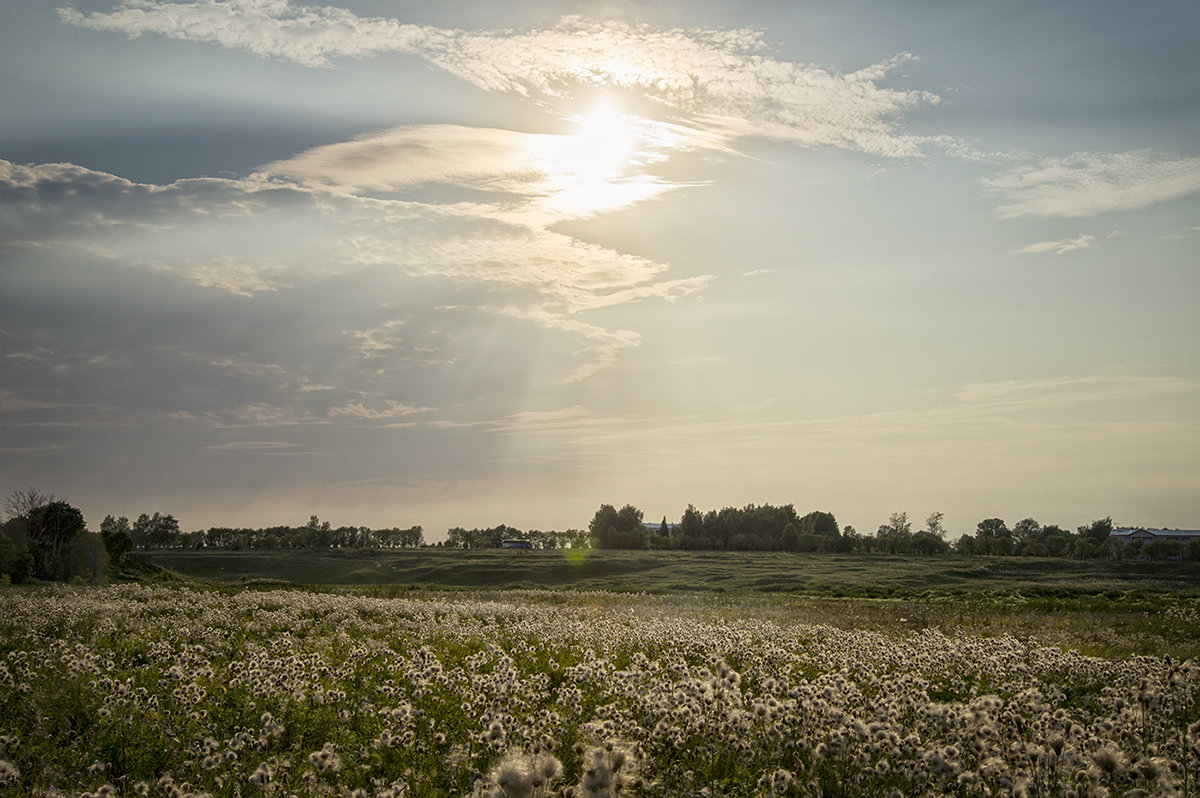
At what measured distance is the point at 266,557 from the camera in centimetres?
13725

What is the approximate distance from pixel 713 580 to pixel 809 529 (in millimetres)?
94666

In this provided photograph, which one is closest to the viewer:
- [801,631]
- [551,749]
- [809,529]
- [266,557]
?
[551,749]

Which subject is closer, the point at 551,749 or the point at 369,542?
the point at 551,749

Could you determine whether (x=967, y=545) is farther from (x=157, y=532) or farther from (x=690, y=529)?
(x=157, y=532)

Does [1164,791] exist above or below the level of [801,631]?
above

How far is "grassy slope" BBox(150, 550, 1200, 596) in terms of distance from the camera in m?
77.4

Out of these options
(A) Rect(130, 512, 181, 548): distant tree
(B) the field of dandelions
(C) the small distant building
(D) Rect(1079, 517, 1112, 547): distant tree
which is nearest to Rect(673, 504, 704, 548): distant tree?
(C) the small distant building

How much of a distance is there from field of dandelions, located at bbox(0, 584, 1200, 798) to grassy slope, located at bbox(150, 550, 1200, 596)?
56467mm

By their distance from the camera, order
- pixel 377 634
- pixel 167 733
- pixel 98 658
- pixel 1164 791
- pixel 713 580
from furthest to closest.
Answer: pixel 713 580 → pixel 377 634 → pixel 98 658 → pixel 167 733 → pixel 1164 791

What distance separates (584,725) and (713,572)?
95361 mm

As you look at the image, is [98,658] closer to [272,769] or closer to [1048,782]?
[272,769]

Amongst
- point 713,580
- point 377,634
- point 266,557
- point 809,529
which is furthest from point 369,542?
point 377,634

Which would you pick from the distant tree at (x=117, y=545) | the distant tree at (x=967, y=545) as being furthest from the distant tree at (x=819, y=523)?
the distant tree at (x=117, y=545)

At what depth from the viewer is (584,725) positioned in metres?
9.32
